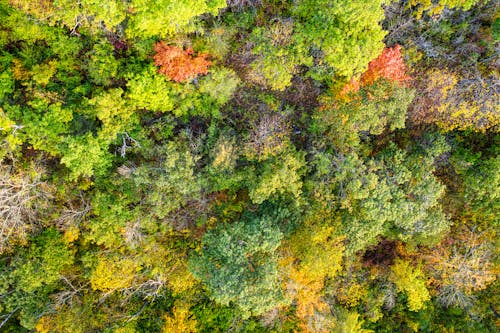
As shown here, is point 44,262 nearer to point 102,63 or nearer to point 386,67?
point 102,63

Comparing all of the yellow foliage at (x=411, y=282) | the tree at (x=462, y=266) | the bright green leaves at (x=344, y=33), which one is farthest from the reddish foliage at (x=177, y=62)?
the tree at (x=462, y=266)

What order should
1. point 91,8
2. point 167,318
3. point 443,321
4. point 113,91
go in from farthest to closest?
point 443,321, point 167,318, point 113,91, point 91,8

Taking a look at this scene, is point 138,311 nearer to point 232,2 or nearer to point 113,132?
point 113,132

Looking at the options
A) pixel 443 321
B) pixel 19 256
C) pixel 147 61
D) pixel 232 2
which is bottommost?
pixel 443 321

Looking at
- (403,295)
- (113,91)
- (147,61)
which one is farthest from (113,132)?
(403,295)

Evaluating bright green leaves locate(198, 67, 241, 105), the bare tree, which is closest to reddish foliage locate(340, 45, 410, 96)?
bright green leaves locate(198, 67, 241, 105)

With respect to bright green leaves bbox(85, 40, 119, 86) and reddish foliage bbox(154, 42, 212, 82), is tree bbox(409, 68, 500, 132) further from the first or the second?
bright green leaves bbox(85, 40, 119, 86)

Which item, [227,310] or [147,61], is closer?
[147,61]

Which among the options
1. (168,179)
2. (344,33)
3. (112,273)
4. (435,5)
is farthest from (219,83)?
(112,273)
